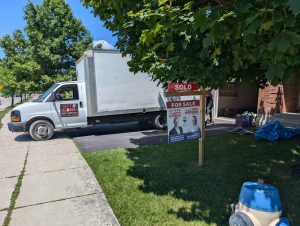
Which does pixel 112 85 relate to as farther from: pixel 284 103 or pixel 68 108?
pixel 284 103

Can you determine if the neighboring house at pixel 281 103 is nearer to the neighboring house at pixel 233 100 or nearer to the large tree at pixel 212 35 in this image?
the neighboring house at pixel 233 100

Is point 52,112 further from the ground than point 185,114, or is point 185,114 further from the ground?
point 185,114

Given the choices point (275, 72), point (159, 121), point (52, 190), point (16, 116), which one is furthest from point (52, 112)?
point (275, 72)

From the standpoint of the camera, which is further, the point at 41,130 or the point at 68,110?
the point at 68,110

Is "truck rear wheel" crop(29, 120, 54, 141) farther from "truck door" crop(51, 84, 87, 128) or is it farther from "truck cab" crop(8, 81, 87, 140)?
"truck door" crop(51, 84, 87, 128)

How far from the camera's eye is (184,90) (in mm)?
5434

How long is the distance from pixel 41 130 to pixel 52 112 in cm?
78

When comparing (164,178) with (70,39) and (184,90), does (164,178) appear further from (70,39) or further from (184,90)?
(70,39)

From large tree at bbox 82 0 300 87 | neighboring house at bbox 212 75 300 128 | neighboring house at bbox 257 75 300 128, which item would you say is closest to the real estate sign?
large tree at bbox 82 0 300 87

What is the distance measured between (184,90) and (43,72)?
50.2 feet

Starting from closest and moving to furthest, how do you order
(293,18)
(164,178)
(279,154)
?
(293,18), (164,178), (279,154)

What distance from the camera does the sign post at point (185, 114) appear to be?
536 centimetres

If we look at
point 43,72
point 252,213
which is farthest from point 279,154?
point 43,72

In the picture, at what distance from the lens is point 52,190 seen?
4.89 m
